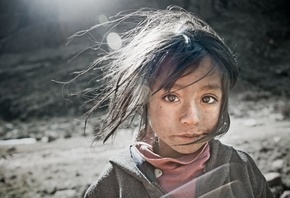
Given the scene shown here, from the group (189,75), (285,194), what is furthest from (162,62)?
(285,194)

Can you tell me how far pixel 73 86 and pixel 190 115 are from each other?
695cm

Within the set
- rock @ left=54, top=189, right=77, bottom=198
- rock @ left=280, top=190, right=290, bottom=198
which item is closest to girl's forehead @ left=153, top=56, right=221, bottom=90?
rock @ left=280, top=190, right=290, bottom=198

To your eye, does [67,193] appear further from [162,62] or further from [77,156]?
[162,62]

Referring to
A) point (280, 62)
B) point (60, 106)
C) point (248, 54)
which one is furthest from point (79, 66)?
point (280, 62)

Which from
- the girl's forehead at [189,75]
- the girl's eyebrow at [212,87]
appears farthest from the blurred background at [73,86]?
the girl's eyebrow at [212,87]

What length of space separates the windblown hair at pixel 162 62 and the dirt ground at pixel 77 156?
1.66 ft

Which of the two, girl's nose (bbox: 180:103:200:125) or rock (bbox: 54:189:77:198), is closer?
girl's nose (bbox: 180:103:200:125)

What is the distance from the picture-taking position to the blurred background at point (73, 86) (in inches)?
137

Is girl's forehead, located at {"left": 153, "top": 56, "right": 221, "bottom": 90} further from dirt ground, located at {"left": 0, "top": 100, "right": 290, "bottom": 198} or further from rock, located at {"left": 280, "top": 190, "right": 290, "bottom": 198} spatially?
rock, located at {"left": 280, "top": 190, "right": 290, "bottom": 198}

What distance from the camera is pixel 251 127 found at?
5.04 meters

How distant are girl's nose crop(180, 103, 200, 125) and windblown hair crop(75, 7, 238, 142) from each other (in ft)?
0.38

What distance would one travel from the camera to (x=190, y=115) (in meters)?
1.51

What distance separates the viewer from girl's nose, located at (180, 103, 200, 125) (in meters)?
1.50

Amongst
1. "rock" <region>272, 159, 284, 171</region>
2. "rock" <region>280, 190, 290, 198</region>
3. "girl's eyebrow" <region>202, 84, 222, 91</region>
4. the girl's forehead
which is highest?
the girl's forehead
